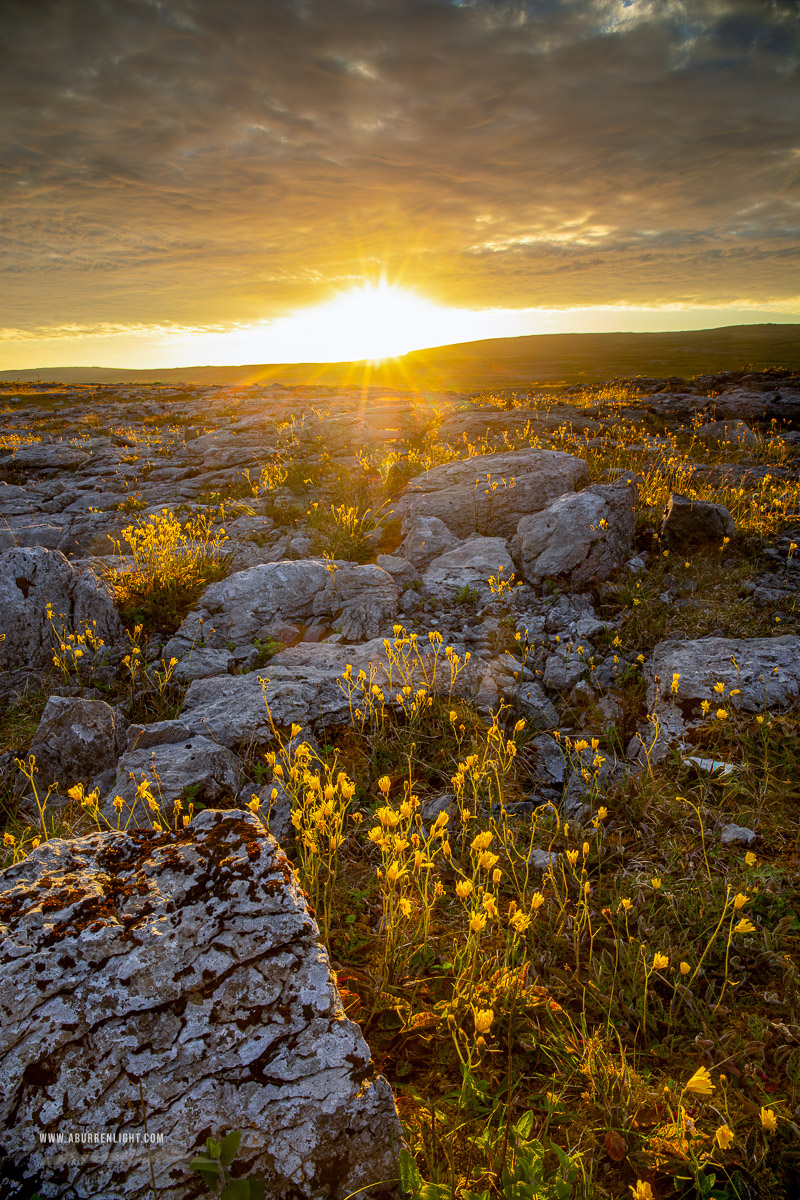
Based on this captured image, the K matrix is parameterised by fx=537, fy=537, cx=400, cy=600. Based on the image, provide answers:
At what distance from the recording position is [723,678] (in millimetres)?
4492

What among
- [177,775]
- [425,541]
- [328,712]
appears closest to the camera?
[177,775]

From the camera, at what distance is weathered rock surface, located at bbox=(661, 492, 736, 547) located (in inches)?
284

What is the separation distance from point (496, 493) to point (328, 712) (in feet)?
17.5

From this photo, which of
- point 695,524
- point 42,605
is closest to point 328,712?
point 42,605

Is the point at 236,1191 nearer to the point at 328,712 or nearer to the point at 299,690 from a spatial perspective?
the point at 328,712

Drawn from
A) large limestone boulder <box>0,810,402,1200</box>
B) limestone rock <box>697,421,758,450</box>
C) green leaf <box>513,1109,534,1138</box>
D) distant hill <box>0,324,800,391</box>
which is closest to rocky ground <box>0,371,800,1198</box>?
large limestone boulder <box>0,810,402,1200</box>

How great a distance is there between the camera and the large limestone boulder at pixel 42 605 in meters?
5.73

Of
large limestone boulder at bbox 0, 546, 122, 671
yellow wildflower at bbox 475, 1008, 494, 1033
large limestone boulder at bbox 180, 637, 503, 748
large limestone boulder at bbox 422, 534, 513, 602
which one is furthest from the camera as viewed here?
large limestone boulder at bbox 422, 534, 513, 602

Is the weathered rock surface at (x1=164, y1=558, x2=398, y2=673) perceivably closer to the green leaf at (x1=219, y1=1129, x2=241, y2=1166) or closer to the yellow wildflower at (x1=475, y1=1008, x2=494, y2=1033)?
the yellow wildflower at (x1=475, y1=1008, x2=494, y2=1033)

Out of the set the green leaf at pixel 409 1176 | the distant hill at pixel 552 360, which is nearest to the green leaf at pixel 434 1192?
the green leaf at pixel 409 1176

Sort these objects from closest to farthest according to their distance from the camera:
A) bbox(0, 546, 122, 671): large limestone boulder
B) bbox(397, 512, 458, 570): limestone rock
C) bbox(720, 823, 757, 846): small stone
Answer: bbox(720, 823, 757, 846): small stone → bbox(0, 546, 122, 671): large limestone boulder → bbox(397, 512, 458, 570): limestone rock

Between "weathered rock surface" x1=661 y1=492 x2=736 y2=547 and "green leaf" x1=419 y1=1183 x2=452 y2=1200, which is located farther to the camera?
"weathered rock surface" x1=661 y1=492 x2=736 y2=547

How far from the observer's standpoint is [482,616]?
606cm

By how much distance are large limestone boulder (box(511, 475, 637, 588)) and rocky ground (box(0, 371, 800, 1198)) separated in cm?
4
